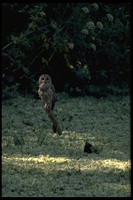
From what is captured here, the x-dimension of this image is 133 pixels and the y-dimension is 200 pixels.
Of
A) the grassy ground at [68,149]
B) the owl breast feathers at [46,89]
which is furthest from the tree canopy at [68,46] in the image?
the owl breast feathers at [46,89]

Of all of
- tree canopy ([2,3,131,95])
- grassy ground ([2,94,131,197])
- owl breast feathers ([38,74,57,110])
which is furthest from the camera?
tree canopy ([2,3,131,95])

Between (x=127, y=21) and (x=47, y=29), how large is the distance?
6.37ft

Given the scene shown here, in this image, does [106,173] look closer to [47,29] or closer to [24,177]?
[24,177]

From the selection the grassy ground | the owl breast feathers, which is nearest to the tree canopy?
the grassy ground

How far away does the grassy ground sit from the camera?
8258 mm

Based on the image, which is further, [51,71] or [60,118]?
[51,71]

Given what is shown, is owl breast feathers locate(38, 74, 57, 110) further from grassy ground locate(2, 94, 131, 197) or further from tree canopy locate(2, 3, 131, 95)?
tree canopy locate(2, 3, 131, 95)

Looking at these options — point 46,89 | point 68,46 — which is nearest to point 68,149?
point 46,89

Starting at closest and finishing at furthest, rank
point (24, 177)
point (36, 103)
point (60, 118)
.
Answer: point (24, 177) → point (60, 118) → point (36, 103)

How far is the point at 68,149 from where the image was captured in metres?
10.4

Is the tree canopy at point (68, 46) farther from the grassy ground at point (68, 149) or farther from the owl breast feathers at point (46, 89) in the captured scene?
the owl breast feathers at point (46, 89)

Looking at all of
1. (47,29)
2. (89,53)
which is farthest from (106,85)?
(47,29)

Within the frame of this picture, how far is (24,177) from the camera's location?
869 cm

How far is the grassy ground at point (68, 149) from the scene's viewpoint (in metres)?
8.26
